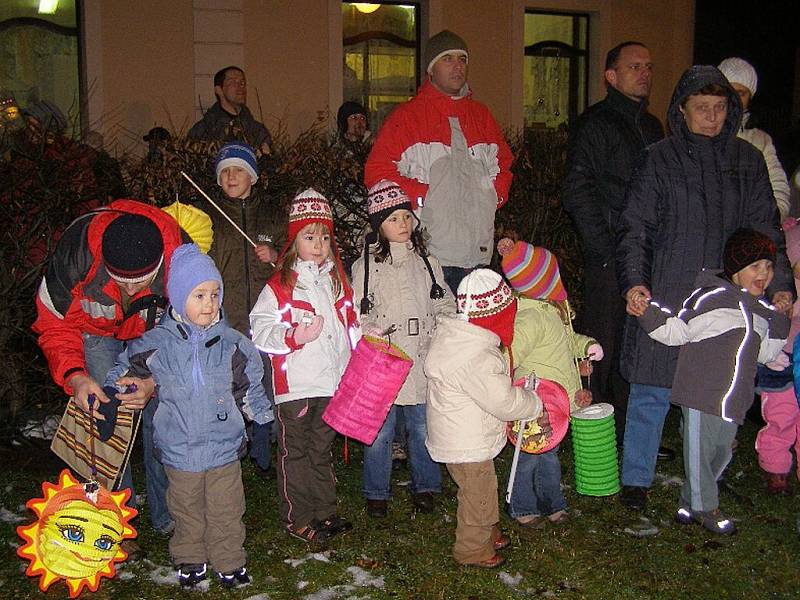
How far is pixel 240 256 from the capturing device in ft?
16.3

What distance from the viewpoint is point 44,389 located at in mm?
5809

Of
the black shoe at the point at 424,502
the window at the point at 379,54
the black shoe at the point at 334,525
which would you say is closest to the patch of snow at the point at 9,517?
the black shoe at the point at 334,525

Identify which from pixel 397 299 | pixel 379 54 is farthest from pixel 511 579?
pixel 379 54

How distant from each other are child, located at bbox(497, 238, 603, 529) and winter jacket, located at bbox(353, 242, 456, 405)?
439mm

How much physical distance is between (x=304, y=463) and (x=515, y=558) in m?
1.15

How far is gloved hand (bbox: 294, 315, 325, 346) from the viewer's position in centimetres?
419

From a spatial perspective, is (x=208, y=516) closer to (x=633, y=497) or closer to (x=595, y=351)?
(x=595, y=351)

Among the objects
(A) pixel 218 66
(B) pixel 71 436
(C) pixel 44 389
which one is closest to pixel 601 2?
(A) pixel 218 66

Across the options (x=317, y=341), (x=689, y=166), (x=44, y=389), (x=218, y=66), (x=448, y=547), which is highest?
(x=218, y=66)

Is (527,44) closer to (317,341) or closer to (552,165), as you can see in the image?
(552,165)

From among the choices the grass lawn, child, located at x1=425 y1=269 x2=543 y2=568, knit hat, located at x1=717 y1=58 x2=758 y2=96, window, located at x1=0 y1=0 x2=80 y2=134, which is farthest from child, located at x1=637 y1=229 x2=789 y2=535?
window, located at x1=0 y1=0 x2=80 y2=134

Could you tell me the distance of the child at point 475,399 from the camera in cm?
402

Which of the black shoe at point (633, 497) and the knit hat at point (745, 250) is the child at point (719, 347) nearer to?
the knit hat at point (745, 250)

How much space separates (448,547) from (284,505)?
0.87 metres
